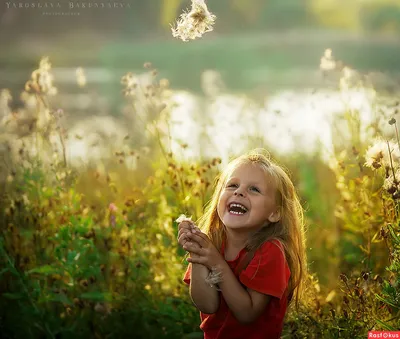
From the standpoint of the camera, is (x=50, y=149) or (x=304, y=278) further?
(x=50, y=149)

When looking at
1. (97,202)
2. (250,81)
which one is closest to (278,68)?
(250,81)

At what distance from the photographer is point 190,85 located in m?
3.37

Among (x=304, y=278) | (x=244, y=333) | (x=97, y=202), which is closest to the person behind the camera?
(x=244, y=333)

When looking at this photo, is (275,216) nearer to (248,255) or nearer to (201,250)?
(248,255)

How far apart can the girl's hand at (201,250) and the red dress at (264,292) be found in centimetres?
9

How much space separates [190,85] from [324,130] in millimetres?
529

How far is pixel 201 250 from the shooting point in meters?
2.40

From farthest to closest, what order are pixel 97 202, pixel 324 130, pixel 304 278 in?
pixel 97 202 < pixel 324 130 < pixel 304 278

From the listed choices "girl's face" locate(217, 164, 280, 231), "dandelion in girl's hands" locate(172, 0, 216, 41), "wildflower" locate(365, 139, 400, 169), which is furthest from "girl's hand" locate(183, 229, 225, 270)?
"dandelion in girl's hands" locate(172, 0, 216, 41)

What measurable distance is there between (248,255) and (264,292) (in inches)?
5.4

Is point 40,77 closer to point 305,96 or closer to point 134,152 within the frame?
point 134,152

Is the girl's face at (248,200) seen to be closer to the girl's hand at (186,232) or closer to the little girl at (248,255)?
the little girl at (248,255)

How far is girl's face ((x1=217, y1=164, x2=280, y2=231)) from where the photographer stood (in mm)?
2492

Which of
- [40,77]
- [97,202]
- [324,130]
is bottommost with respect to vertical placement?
[97,202]
